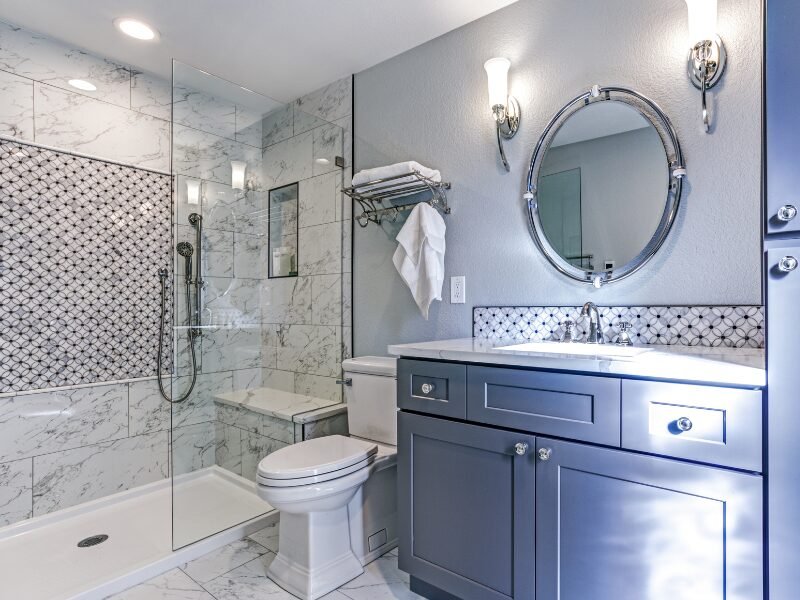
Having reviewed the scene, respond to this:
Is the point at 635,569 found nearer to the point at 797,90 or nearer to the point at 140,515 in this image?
the point at 797,90

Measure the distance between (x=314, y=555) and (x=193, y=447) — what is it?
82cm

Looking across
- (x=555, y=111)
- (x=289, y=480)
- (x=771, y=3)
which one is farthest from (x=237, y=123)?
(x=771, y=3)

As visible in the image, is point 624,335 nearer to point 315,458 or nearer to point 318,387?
point 315,458

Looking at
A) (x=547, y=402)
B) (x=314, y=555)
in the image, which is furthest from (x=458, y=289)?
(x=314, y=555)

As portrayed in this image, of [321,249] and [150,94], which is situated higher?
[150,94]

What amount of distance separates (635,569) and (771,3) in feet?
4.52

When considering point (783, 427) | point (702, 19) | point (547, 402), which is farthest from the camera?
point (702, 19)

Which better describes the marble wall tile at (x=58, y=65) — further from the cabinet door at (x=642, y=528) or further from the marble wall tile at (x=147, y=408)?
the cabinet door at (x=642, y=528)

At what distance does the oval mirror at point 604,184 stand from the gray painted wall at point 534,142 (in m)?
0.05

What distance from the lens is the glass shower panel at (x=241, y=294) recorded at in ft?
6.99

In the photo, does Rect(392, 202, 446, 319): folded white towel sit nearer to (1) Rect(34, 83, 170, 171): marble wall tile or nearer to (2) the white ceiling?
(2) the white ceiling

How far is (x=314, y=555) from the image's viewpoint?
5.80 feet

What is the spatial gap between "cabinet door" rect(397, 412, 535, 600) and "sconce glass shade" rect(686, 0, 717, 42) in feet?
4.58

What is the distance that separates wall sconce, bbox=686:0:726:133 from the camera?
4.77 feet
